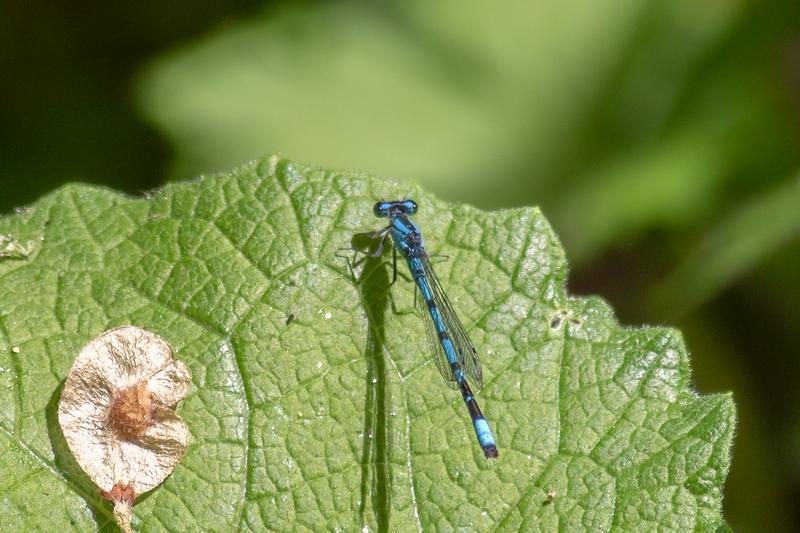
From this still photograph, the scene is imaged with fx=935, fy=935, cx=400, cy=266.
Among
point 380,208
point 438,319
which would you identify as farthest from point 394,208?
point 438,319

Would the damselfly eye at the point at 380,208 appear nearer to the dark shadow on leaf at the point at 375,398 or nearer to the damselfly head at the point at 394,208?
the damselfly head at the point at 394,208

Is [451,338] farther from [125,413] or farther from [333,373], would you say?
[125,413]

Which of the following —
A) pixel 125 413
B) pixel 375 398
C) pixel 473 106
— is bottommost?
pixel 125 413

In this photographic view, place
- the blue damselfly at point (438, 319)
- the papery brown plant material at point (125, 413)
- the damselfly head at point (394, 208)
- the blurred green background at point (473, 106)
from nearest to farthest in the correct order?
the papery brown plant material at point (125, 413), the blue damselfly at point (438, 319), the damselfly head at point (394, 208), the blurred green background at point (473, 106)

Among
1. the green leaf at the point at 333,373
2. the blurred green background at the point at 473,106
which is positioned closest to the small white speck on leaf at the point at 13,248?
the green leaf at the point at 333,373

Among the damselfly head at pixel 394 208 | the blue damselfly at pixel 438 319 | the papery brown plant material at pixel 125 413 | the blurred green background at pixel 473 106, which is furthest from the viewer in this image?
the blurred green background at pixel 473 106

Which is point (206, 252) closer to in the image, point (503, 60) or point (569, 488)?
point (569, 488)

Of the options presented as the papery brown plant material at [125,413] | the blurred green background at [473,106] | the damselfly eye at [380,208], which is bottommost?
the papery brown plant material at [125,413]
